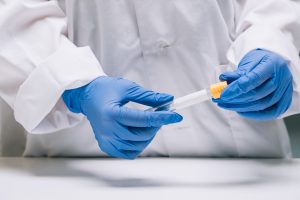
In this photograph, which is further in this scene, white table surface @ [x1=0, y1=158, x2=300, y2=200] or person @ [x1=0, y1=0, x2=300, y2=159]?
person @ [x1=0, y1=0, x2=300, y2=159]

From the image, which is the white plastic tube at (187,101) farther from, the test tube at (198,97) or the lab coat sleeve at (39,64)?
the lab coat sleeve at (39,64)

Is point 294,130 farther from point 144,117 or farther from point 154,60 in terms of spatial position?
point 144,117

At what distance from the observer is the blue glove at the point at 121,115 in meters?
0.81

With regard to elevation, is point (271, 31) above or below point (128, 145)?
above

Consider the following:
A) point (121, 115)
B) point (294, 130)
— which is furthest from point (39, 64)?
point (294, 130)

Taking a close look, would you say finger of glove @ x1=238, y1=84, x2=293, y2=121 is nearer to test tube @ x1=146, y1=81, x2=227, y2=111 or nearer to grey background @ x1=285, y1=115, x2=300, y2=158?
test tube @ x1=146, y1=81, x2=227, y2=111

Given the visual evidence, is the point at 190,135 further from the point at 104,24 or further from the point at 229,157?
the point at 104,24

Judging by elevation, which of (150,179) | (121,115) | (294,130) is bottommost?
(294,130)

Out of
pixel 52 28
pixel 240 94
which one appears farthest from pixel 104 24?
pixel 240 94

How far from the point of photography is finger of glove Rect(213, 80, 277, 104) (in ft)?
2.78

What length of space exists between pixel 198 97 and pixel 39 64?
293mm

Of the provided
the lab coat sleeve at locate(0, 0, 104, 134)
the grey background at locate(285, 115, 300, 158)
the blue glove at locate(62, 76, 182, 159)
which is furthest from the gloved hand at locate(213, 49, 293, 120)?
the grey background at locate(285, 115, 300, 158)

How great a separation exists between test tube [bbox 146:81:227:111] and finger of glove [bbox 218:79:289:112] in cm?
6

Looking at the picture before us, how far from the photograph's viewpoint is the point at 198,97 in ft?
2.75
